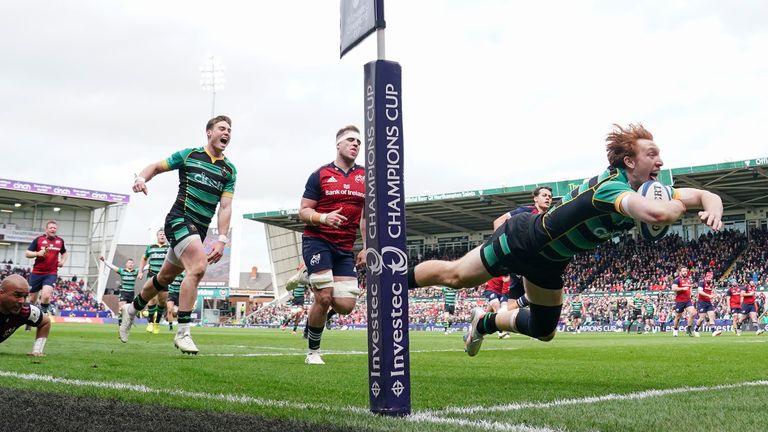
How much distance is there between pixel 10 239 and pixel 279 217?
26340 mm

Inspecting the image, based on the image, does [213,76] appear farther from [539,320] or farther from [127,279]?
[539,320]

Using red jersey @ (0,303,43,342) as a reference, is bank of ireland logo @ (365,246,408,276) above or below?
above

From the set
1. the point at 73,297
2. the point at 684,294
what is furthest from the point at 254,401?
the point at 73,297

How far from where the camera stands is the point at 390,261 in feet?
11.7

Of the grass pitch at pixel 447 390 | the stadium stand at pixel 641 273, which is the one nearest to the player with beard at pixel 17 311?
the grass pitch at pixel 447 390

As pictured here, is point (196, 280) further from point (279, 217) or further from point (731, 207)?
point (279, 217)

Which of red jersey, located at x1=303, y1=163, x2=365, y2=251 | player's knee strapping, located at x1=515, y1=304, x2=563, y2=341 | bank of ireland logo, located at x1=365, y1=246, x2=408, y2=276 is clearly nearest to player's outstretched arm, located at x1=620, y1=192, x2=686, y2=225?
bank of ireland logo, located at x1=365, y1=246, x2=408, y2=276

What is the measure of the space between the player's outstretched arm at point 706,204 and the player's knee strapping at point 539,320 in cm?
146

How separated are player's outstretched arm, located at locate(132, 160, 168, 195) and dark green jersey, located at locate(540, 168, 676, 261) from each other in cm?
455

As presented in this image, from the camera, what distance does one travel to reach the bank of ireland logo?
11.6ft

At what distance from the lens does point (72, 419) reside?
3225mm

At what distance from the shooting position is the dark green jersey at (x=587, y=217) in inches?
163

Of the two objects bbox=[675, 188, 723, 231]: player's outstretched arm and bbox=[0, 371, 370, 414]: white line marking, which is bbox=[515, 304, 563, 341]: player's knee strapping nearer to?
bbox=[675, 188, 723, 231]: player's outstretched arm

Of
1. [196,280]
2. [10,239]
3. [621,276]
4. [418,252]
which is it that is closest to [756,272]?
[621,276]
